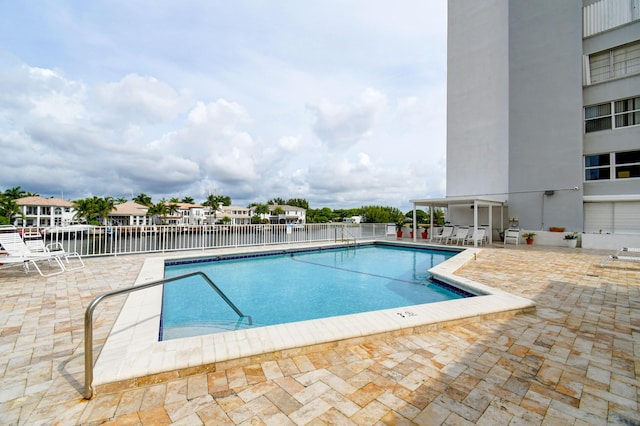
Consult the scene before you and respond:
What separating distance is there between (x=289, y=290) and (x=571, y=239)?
12.3 metres

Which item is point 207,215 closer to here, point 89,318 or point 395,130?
point 395,130

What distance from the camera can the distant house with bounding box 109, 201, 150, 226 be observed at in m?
49.0

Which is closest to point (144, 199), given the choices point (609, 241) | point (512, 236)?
point (512, 236)

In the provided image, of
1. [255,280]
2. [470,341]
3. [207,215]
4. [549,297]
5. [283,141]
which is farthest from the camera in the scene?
[207,215]

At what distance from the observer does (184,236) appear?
9.41 metres

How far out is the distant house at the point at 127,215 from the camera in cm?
4897

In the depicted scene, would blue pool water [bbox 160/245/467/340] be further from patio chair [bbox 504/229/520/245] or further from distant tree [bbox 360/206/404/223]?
distant tree [bbox 360/206/404/223]

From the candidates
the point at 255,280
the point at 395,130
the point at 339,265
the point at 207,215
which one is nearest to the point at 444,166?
the point at 395,130

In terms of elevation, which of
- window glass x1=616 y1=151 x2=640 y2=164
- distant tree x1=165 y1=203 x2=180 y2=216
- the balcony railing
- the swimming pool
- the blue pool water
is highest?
the balcony railing

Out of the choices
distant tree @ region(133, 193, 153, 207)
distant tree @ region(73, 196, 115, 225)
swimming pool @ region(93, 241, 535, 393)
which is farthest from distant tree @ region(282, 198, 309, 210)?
swimming pool @ region(93, 241, 535, 393)

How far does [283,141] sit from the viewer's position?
65.1 ft

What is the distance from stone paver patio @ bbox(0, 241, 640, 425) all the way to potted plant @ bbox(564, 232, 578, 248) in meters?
9.60

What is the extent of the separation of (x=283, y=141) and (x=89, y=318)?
19.0 metres

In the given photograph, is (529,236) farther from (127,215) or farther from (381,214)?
(127,215)
